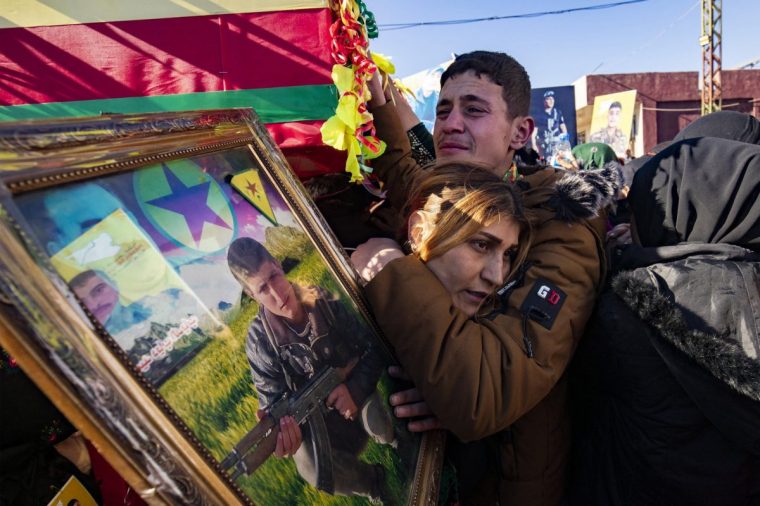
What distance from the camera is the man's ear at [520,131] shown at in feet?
6.25

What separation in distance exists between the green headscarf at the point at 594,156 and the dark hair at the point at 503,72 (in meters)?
3.97

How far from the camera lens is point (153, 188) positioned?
77 cm

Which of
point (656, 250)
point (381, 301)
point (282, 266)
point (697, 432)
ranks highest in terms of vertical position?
point (282, 266)

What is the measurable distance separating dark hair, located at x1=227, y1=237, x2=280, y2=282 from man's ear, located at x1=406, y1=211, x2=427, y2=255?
1.64 feet

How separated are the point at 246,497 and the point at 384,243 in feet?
3.05

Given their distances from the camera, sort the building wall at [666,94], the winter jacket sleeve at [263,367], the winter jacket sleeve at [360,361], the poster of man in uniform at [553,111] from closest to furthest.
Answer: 1. the winter jacket sleeve at [263,367]
2. the winter jacket sleeve at [360,361]
3. the poster of man in uniform at [553,111]
4. the building wall at [666,94]

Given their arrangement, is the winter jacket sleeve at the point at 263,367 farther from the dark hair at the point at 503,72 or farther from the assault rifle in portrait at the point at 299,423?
the dark hair at the point at 503,72

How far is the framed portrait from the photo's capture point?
0.54 m

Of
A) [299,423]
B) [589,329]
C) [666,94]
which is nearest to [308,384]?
[299,423]

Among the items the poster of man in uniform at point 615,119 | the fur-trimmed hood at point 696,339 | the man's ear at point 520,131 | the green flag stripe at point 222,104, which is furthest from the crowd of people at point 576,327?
the poster of man in uniform at point 615,119

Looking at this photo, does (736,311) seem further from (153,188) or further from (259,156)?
(153,188)

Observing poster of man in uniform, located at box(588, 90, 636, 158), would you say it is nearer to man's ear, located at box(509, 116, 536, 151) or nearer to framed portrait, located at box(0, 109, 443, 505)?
man's ear, located at box(509, 116, 536, 151)

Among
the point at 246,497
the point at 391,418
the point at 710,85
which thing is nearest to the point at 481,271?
the point at 391,418

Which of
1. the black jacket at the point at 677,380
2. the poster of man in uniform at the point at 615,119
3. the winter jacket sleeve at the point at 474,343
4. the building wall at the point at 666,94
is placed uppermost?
the winter jacket sleeve at the point at 474,343
